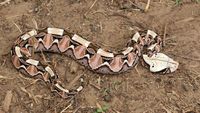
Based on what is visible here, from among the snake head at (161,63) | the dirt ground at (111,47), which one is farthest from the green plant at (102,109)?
the snake head at (161,63)

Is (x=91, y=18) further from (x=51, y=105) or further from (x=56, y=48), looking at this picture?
(x=51, y=105)

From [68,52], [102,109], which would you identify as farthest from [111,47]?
[102,109]

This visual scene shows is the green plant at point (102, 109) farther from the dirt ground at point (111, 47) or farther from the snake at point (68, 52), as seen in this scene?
the snake at point (68, 52)

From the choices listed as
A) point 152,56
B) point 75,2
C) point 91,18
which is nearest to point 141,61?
point 152,56

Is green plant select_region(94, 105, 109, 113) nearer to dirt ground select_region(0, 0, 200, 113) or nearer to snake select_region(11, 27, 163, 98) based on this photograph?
dirt ground select_region(0, 0, 200, 113)

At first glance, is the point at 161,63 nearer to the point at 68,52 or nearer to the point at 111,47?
the point at 111,47
